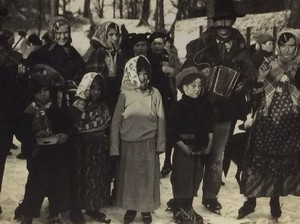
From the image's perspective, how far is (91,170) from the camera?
502cm

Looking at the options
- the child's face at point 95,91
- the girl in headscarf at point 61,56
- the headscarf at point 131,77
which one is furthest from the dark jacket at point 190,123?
the girl in headscarf at point 61,56

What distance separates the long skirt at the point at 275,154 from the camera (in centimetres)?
510

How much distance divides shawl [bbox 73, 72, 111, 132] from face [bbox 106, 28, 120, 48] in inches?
26.6

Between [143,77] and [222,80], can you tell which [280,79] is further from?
[143,77]

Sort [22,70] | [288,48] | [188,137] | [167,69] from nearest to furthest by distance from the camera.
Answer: [288,48]
[188,137]
[22,70]
[167,69]

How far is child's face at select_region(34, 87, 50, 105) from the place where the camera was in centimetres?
464

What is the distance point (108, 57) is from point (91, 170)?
1222 millimetres

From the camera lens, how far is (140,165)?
16.6 ft

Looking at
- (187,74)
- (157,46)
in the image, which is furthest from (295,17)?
(187,74)

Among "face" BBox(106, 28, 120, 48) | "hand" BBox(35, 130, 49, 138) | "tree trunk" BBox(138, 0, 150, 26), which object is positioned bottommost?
"hand" BBox(35, 130, 49, 138)

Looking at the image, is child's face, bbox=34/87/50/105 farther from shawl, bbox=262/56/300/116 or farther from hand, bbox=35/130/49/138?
shawl, bbox=262/56/300/116


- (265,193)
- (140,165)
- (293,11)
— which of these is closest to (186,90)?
(140,165)

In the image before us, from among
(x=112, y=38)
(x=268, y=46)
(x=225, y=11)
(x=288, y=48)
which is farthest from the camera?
(x=268, y=46)

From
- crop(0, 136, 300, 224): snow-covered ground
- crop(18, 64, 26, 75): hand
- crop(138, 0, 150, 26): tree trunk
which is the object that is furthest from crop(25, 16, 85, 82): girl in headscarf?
crop(138, 0, 150, 26): tree trunk
